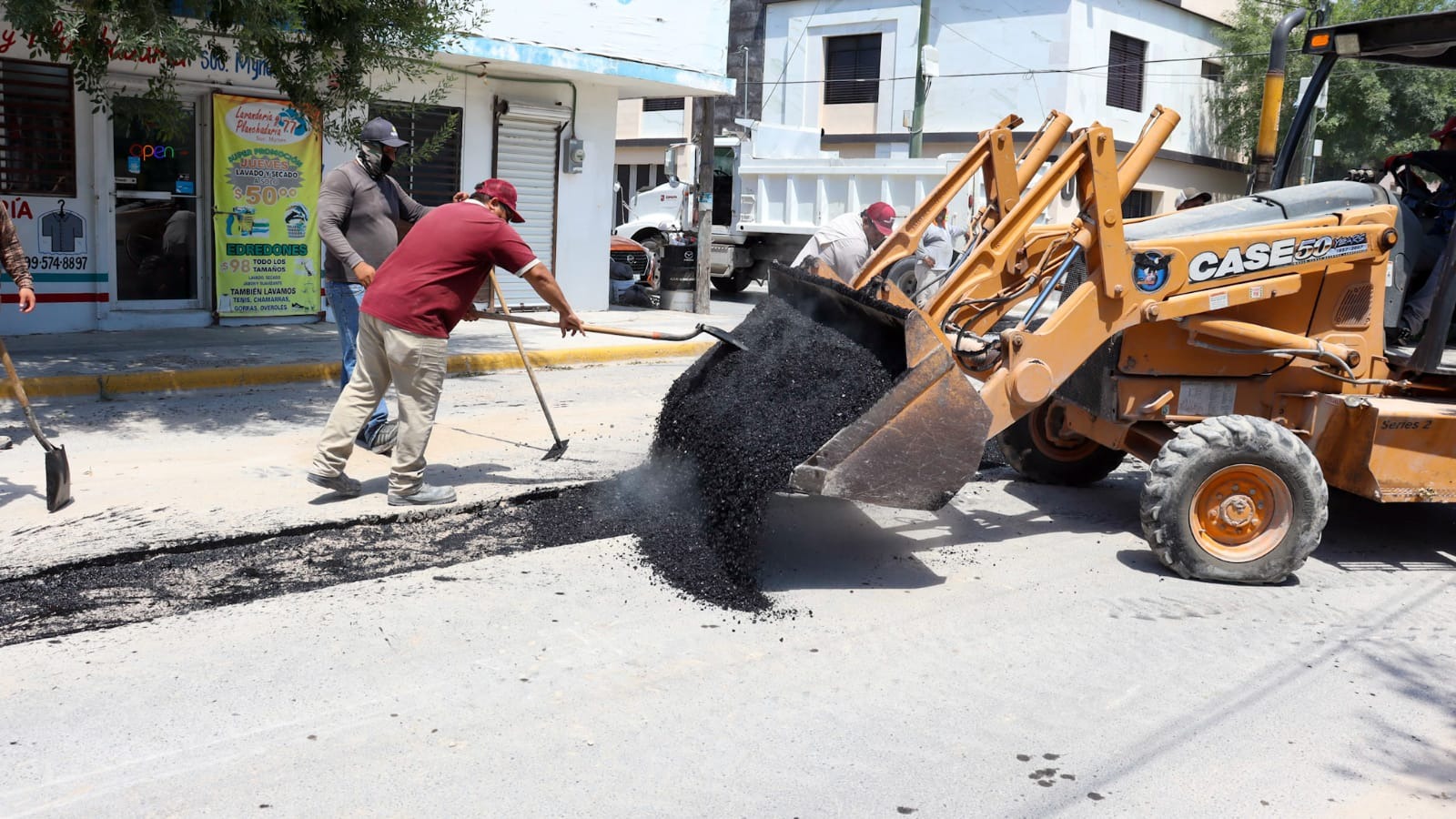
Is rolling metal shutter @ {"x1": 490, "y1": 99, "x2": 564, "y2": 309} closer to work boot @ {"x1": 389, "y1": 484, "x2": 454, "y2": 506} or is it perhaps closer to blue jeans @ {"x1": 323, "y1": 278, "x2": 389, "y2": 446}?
blue jeans @ {"x1": 323, "y1": 278, "x2": 389, "y2": 446}

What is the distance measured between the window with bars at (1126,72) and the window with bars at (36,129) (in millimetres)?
21134

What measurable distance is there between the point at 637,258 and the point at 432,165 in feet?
17.5

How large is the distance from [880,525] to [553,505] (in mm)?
1665

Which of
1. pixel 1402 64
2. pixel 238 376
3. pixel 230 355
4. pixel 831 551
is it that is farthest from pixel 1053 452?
pixel 230 355

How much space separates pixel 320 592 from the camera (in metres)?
4.93

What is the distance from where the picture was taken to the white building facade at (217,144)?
36.8 feet

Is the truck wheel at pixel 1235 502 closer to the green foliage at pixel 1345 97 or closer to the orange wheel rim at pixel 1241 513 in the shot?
the orange wheel rim at pixel 1241 513

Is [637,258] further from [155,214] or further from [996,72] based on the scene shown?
[996,72]

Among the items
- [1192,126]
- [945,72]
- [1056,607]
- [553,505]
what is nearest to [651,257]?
[945,72]

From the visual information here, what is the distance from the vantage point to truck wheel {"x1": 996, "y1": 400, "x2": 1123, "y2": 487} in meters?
7.24

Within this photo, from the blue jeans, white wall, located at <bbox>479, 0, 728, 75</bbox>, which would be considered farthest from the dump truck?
the blue jeans

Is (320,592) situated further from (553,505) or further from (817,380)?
(817,380)

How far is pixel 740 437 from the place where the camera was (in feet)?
17.6

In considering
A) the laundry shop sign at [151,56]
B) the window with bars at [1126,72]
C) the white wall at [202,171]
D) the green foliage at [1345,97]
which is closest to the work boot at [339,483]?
the laundry shop sign at [151,56]
